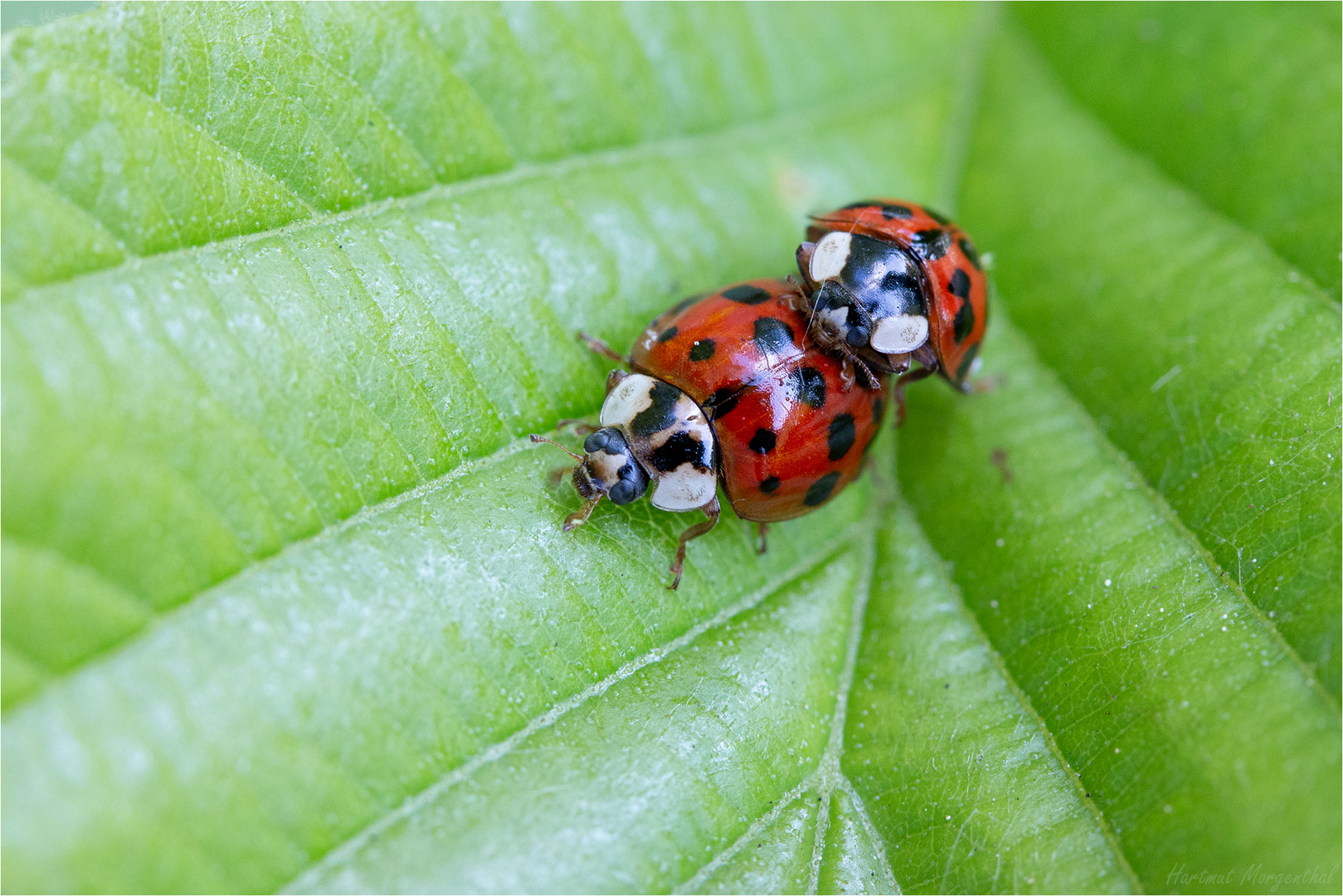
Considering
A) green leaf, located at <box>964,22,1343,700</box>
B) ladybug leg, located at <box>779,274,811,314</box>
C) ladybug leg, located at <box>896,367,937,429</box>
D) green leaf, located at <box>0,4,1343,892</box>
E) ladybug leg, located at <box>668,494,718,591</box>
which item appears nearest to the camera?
green leaf, located at <box>0,4,1343,892</box>

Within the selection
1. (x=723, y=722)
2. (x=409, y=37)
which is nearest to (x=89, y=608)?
(x=723, y=722)

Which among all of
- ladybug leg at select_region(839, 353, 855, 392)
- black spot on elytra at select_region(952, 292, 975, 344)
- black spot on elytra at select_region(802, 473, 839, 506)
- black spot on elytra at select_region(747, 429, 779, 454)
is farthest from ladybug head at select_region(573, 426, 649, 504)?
black spot on elytra at select_region(952, 292, 975, 344)

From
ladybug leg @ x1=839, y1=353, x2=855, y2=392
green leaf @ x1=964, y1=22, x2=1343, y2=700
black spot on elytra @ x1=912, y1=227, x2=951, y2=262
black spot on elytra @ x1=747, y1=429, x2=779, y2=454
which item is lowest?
green leaf @ x1=964, y1=22, x2=1343, y2=700

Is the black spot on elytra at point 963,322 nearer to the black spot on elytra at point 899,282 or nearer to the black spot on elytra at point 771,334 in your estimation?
the black spot on elytra at point 899,282

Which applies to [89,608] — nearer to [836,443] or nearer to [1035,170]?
[836,443]

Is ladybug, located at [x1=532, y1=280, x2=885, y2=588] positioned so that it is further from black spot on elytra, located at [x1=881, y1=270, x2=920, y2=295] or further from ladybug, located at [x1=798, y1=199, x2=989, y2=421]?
black spot on elytra, located at [x1=881, y1=270, x2=920, y2=295]

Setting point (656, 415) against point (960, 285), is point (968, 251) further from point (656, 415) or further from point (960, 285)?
point (656, 415)
